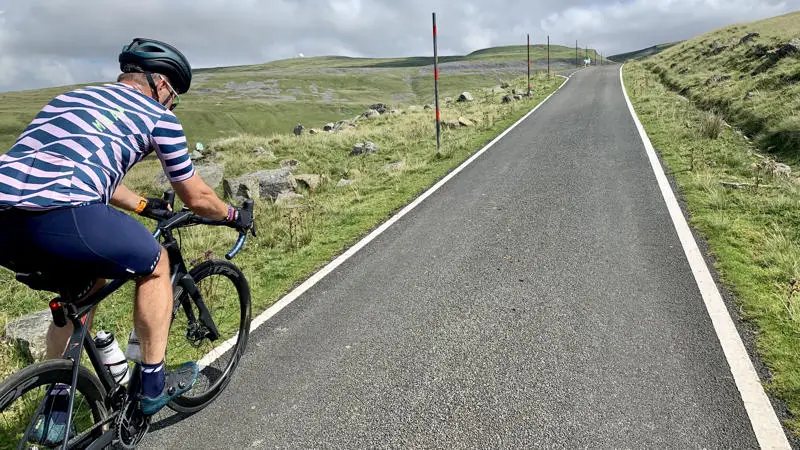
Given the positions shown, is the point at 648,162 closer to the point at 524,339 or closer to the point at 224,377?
the point at 524,339

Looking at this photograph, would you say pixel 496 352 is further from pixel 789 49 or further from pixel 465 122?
pixel 789 49

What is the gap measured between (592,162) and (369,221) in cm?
550

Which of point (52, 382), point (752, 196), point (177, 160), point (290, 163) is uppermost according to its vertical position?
point (177, 160)

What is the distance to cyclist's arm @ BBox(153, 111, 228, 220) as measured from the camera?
2.48 m

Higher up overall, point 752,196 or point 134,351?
point 134,351

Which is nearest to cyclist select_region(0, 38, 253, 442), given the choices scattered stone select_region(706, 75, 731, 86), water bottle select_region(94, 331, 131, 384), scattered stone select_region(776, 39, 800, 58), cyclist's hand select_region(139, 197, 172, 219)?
water bottle select_region(94, 331, 131, 384)

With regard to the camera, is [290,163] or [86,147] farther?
[290,163]

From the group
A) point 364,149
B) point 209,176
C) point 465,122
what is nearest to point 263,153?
point 209,176

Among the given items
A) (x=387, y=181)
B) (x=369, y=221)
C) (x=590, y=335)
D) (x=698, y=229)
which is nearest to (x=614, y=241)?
(x=698, y=229)

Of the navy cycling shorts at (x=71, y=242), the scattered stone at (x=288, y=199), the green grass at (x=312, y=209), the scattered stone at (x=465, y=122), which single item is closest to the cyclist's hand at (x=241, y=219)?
the navy cycling shorts at (x=71, y=242)

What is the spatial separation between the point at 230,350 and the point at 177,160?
1984 millimetres

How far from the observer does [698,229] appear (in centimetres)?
614

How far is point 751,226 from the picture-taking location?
6.14 meters

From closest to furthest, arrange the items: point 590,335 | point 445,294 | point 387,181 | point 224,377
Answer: point 224,377 < point 590,335 < point 445,294 < point 387,181
